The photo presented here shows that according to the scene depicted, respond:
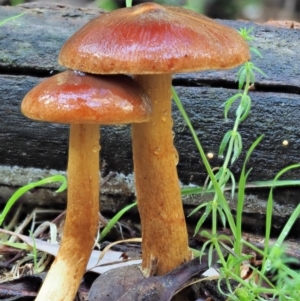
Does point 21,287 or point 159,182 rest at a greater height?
point 159,182

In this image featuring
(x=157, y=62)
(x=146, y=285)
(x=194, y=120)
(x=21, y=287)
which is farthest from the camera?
(x=194, y=120)

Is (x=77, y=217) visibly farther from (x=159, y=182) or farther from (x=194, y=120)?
(x=194, y=120)

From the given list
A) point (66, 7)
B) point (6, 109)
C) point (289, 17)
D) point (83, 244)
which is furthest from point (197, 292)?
point (289, 17)

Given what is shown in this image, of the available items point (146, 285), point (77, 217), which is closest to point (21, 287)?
point (77, 217)

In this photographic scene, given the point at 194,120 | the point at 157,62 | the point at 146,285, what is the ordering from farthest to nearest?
1. the point at 194,120
2. the point at 146,285
3. the point at 157,62

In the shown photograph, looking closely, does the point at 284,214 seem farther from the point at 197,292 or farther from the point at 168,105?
the point at 168,105

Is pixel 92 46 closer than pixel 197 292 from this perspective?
Yes
